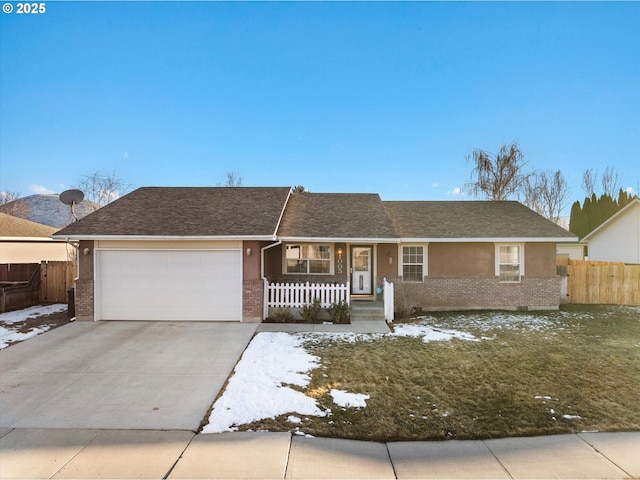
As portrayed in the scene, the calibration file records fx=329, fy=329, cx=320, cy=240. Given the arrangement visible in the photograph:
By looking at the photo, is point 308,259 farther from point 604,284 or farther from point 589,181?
point 589,181

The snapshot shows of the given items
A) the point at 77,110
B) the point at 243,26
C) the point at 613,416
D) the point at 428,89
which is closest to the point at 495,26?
the point at 428,89

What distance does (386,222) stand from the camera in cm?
1223

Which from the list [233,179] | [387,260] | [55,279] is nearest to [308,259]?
[387,260]

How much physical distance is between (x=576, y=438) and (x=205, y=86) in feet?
58.0

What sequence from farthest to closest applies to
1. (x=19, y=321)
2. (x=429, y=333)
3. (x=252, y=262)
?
(x=252, y=262) → (x=19, y=321) → (x=429, y=333)

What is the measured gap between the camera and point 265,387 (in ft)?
17.6

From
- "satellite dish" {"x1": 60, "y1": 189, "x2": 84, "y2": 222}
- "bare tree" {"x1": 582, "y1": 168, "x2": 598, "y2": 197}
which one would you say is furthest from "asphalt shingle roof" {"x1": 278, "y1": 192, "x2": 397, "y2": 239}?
"bare tree" {"x1": 582, "y1": 168, "x2": 598, "y2": 197}

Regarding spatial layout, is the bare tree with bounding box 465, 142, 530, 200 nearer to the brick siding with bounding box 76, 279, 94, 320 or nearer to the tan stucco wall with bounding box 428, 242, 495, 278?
the tan stucco wall with bounding box 428, 242, 495, 278

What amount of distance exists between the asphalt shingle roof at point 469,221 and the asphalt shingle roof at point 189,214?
5.17 m

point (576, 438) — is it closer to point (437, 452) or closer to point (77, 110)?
point (437, 452)

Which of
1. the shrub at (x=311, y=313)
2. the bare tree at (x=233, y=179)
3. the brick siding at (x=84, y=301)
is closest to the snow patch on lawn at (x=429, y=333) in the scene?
the shrub at (x=311, y=313)

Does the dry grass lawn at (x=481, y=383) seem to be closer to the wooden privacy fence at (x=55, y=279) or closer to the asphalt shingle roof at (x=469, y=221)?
the asphalt shingle roof at (x=469, y=221)

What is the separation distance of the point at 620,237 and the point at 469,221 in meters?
14.9

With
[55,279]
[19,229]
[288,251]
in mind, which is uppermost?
[19,229]
